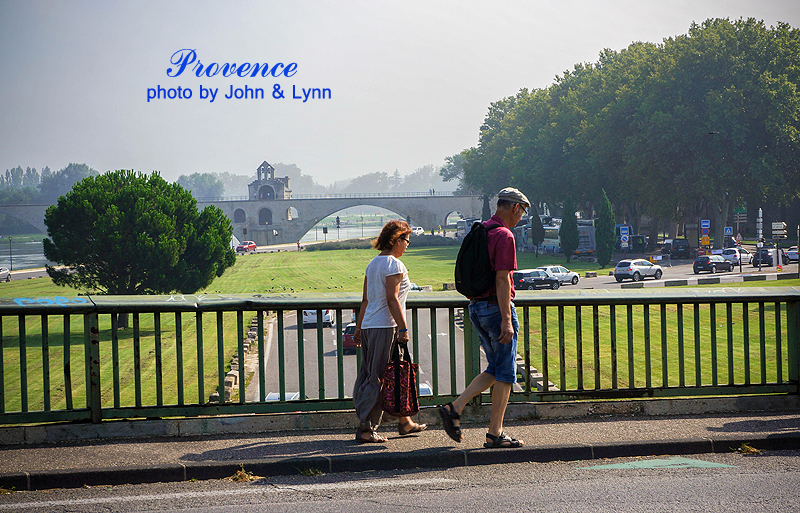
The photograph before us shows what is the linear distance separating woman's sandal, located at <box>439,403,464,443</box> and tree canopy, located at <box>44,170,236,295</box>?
1348 inches

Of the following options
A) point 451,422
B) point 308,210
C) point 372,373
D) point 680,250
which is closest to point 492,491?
point 451,422

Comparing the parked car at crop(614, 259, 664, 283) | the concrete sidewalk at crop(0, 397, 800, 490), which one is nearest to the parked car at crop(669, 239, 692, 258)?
the parked car at crop(614, 259, 664, 283)

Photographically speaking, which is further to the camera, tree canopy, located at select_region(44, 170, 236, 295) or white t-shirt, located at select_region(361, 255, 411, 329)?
tree canopy, located at select_region(44, 170, 236, 295)

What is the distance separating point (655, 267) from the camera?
1880 inches

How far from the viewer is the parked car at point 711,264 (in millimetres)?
49062

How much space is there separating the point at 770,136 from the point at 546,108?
3067 centimetres

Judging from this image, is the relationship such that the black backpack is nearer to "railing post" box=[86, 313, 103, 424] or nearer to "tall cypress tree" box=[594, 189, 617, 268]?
"railing post" box=[86, 313, 103, 424]

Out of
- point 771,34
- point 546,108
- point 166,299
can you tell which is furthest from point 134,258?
point 546,108

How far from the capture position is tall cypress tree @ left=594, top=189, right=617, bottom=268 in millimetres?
56250

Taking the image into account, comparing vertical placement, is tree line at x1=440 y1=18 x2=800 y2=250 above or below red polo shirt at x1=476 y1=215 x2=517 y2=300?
above

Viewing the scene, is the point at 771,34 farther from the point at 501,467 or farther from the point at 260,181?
the point at 260,181

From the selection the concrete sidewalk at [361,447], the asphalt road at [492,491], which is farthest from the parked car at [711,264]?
the asphalt road at [492,491]

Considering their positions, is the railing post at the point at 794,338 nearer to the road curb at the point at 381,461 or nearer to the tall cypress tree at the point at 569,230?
the road curb at the point at 381,461

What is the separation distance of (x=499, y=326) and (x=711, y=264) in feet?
158
